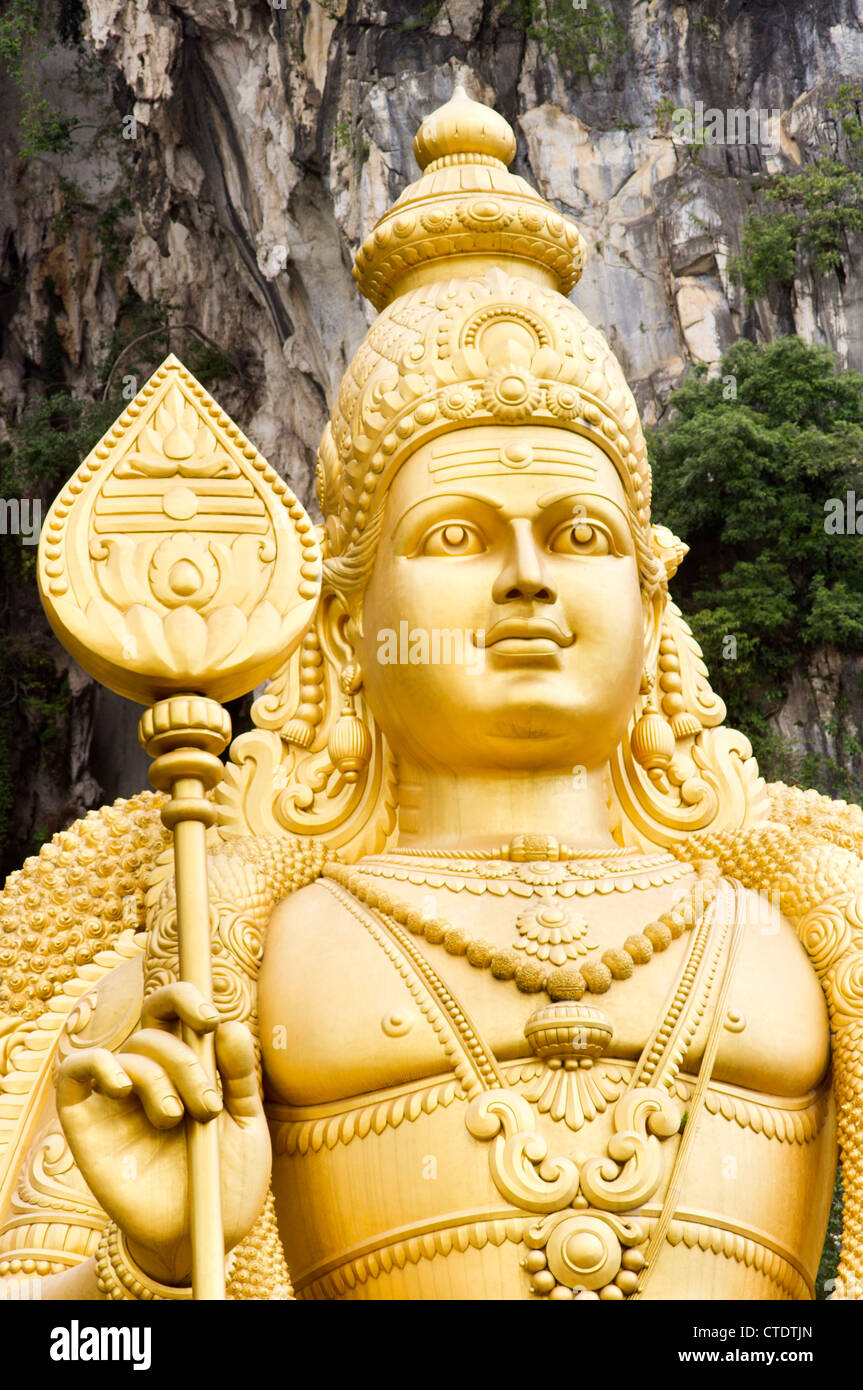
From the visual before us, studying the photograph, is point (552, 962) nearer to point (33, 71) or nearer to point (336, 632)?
point (336, 632)

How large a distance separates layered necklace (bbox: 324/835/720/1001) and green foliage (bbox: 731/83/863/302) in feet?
56.4

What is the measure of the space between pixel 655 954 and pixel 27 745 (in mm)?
18220

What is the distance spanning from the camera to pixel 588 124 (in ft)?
70.8

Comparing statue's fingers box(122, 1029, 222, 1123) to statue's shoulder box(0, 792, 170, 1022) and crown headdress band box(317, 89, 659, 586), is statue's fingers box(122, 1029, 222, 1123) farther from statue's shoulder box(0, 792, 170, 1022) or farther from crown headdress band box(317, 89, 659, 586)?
crown headdress band box(317, 89, 659, 586)

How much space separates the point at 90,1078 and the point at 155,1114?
0.59 feet

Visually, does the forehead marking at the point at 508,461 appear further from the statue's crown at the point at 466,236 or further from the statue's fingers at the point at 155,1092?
the statue's fingers at the point at 155,1092

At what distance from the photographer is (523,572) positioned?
4.88 m

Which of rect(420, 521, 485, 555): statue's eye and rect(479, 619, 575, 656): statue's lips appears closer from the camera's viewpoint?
rect(479, 619, 575, 656): statue's lips

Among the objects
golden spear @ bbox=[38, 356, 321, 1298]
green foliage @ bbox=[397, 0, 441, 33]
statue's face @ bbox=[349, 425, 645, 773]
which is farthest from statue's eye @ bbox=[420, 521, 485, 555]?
green foliage @ bbox=[397, 0, 441, 33]

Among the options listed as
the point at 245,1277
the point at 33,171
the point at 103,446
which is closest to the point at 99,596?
the point at 103,446

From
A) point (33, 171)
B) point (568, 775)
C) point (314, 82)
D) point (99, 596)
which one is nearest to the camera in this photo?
point (99, 596)

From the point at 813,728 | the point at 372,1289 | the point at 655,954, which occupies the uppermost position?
the point at 813,728

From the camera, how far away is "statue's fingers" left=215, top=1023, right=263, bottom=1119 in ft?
11.8

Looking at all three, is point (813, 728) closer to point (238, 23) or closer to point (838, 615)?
point (838, 615)
